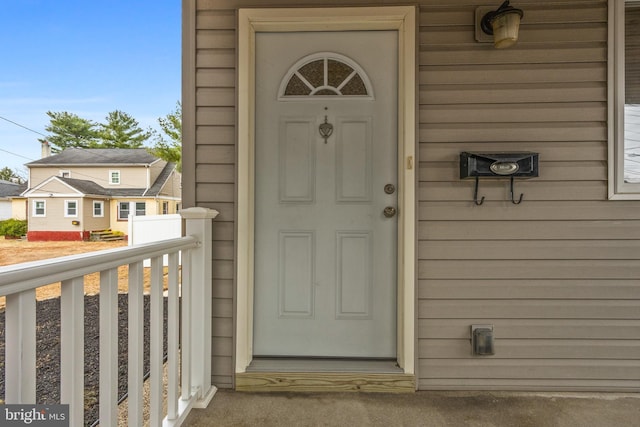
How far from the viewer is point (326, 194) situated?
191cm

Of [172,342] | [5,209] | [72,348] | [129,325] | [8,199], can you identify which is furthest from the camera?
[8,199]

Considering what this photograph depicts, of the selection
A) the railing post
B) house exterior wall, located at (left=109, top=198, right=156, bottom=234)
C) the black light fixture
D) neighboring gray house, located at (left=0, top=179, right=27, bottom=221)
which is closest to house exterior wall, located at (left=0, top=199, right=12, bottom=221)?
neighboring gray house, located at (left=0, top=179, right=27, bottom=221)

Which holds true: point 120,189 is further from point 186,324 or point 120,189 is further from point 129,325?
point 129,325

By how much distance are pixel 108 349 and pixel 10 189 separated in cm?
1185

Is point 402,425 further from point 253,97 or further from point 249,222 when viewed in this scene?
point 253,97

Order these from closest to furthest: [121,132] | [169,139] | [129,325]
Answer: [129,325]
[169,139]
[121,132]

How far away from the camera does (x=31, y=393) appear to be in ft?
2.50

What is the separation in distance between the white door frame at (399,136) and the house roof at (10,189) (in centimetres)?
983

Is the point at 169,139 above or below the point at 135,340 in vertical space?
above

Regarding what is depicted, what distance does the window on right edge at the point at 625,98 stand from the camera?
5.82ft

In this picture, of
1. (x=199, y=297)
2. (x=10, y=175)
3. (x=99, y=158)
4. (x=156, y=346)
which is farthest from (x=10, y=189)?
(x=156, y=346)

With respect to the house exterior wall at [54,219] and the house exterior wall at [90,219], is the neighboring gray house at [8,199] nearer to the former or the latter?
the house exterior wall at [54,219]

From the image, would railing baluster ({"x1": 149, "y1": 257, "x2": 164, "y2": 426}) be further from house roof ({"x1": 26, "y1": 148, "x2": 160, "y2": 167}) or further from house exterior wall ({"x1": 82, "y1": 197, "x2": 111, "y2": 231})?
house roof ({"x1": 26, "y1": 148, "x2": 160, "y2": 167})
